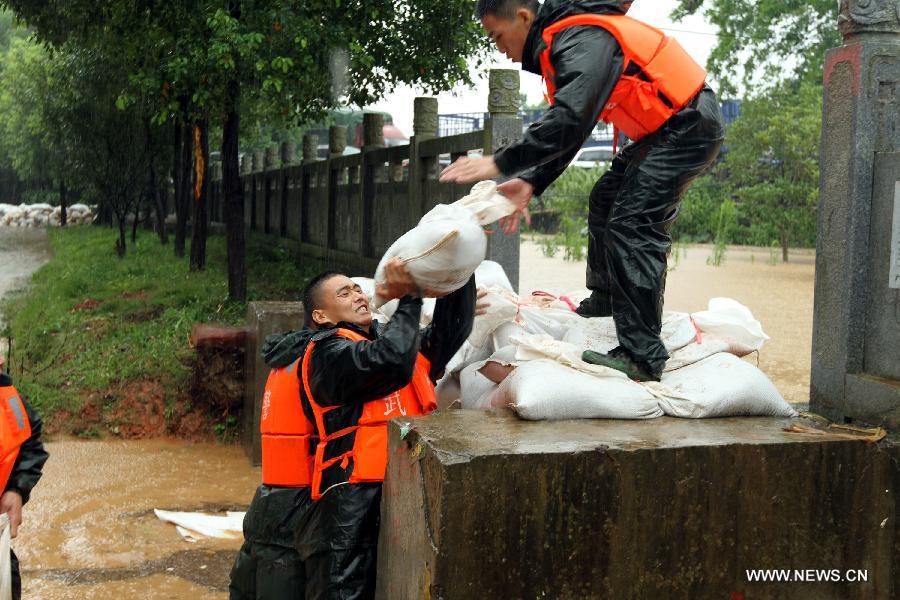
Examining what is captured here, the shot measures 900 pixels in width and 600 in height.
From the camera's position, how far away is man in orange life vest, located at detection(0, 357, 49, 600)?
361 cm

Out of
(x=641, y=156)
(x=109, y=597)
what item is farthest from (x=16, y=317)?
(x=641, y=156)

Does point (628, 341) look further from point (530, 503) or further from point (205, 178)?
point (205, 178)

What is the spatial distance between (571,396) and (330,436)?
0.85m

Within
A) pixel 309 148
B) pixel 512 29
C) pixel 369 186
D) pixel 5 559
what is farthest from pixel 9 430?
pixel 309 148

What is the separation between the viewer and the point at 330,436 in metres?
3.59

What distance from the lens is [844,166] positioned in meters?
4.47

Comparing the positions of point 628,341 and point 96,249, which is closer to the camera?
point 628,341

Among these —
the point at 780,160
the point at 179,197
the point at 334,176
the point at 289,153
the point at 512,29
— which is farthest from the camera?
the point at 780,160

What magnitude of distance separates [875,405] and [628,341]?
1.08 metres

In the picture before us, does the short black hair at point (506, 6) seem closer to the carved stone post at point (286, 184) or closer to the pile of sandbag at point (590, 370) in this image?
the pile of sandbag at point (590, 370)

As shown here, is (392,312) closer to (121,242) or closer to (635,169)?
(635,169)

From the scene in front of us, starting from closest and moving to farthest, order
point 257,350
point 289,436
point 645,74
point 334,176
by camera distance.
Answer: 1. point 289,436
2. point 645,74
3. point 257,350
4. point 334,176

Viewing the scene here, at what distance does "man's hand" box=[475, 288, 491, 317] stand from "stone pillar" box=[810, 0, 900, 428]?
149 cm

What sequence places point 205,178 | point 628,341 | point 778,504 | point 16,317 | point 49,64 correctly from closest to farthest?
point 778,504 < point 628,341 < point 16,317 < point 205,178 < point 49,64
